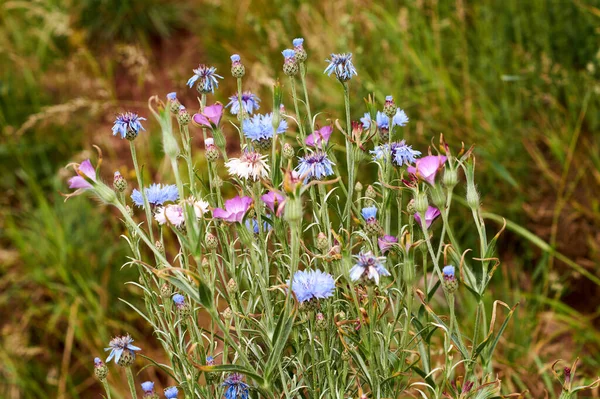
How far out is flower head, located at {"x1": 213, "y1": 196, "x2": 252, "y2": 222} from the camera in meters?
1.08

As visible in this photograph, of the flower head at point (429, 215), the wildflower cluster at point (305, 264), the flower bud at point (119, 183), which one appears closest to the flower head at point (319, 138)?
the wildflower cluster at point (305, 264)

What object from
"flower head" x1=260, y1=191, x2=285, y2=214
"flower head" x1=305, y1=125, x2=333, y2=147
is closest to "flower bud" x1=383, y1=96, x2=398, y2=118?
"flower head" x1=305, y1=125, x2=333, y2=147

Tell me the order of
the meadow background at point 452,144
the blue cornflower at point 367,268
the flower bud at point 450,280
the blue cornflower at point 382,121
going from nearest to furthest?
the blue cornflower at point 367,268, the flower bud at point 450,280, the blue cornflower at point 382,121, the meadow background at point 452,144

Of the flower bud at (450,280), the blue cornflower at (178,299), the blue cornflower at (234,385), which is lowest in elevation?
the blue cornflower at (234,385)

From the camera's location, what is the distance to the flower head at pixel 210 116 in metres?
1.17

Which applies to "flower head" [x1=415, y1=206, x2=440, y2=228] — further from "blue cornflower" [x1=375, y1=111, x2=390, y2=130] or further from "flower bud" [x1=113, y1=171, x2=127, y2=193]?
"flower bud" [x1=113, y1=171, x2=127, y2=193]

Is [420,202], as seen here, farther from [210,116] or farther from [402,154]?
[210,116]

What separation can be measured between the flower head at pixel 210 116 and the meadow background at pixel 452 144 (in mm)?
1121

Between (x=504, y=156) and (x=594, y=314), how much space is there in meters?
0.60

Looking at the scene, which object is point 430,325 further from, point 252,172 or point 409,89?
point 409,89

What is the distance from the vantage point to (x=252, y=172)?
3.59 feet

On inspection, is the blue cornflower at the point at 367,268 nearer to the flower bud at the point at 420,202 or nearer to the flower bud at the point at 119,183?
the flower bud at the point at 420,202

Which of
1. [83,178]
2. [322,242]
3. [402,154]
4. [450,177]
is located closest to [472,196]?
[450,177]

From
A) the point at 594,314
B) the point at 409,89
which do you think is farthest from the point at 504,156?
the point at 594,314
